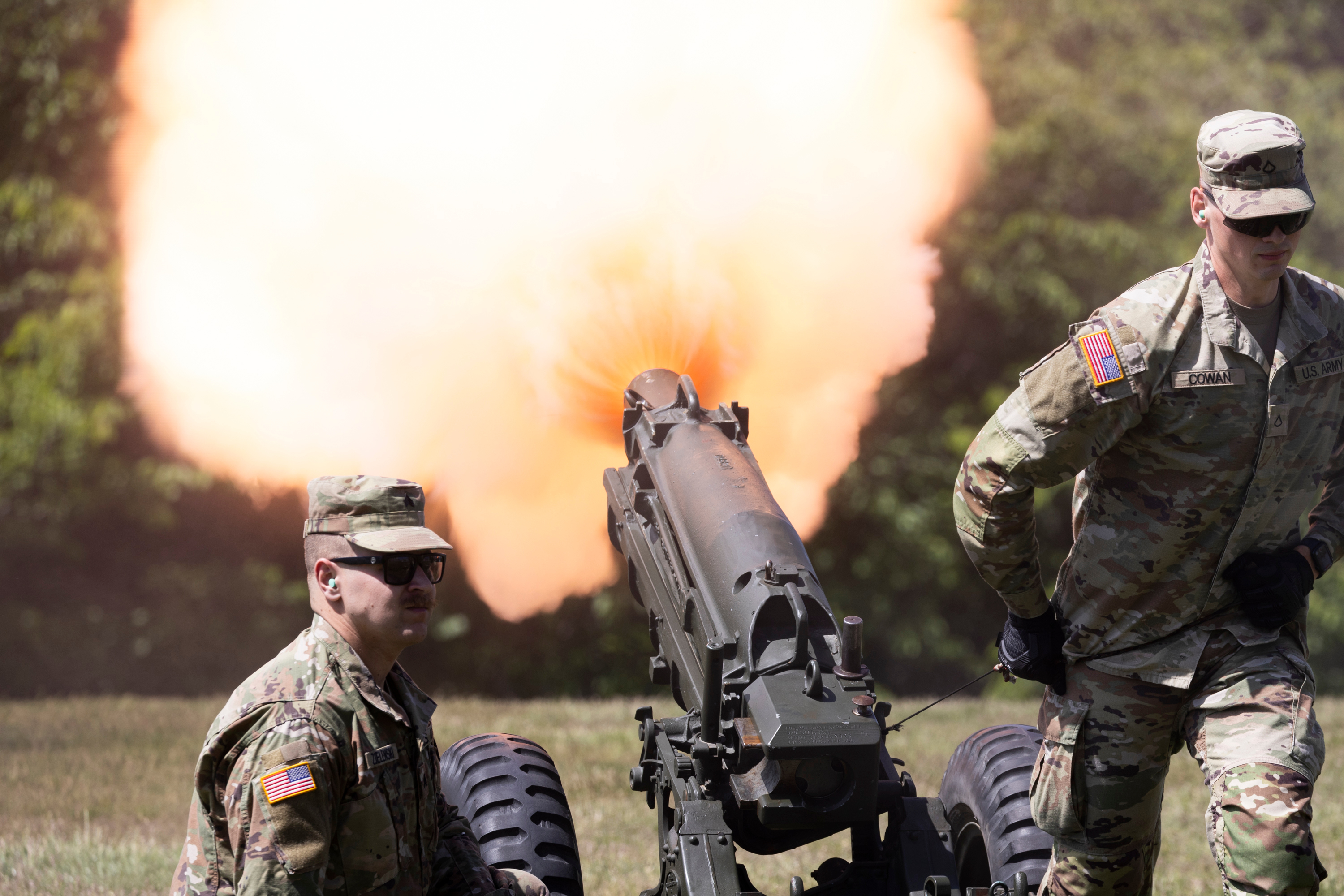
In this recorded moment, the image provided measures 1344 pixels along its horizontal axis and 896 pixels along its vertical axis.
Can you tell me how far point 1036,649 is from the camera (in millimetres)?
4070

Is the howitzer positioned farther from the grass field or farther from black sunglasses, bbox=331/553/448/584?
the grass field

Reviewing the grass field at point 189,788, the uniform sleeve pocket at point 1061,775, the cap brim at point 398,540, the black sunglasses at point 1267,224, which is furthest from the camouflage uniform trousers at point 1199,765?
the grass field at point 189,788

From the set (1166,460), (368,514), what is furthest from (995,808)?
(368,514)

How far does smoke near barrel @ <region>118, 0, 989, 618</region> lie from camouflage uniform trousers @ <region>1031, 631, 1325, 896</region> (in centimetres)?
266

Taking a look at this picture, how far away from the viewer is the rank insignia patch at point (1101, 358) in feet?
12.3

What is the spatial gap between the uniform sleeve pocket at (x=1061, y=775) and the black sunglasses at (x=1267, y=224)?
1.29m

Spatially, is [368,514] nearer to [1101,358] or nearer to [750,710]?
[750,710]

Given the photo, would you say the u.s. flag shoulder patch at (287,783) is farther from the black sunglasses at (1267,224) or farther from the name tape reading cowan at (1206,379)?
the black sunglasses at (1267,224)

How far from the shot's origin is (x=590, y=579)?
7.80 metres

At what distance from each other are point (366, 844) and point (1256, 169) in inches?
106

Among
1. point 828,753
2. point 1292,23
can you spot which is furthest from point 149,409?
point 1292,23

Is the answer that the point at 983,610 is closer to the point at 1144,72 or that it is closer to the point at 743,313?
the point at 1144,72

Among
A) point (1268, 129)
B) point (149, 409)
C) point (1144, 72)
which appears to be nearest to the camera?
point (1268, 129)

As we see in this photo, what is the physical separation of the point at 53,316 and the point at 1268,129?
40.0 ft
